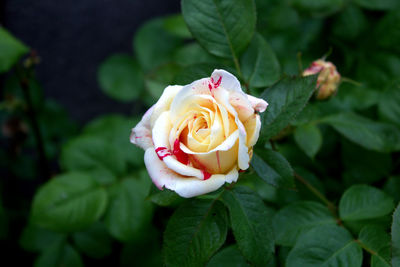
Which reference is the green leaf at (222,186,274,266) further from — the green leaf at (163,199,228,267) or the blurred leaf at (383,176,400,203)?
the blurred leaf at (383,176,400,203)

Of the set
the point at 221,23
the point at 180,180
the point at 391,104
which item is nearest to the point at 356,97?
the point at 391,104

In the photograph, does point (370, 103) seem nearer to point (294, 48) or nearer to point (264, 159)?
point (294, 48)

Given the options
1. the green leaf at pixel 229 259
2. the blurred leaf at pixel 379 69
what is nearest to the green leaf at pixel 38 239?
the green leaf at pixel 229 259

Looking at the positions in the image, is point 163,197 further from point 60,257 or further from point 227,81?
point 60,257

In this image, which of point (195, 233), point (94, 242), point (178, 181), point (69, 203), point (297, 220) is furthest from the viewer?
point (94, 242)

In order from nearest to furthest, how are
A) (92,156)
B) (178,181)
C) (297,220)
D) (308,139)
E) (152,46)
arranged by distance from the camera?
(178,181) < (297,220) < (308,139) < (92,156) < (152,46)

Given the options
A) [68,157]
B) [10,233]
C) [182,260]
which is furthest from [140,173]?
[10,233]
